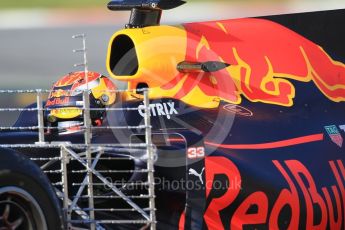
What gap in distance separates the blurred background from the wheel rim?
32.0 feet

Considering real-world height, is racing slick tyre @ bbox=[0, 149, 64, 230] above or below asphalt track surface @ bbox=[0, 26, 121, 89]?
above

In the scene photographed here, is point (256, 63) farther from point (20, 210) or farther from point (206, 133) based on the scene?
point (20, 210)

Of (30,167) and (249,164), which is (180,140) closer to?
(249,164)

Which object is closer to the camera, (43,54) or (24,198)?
(24,198)

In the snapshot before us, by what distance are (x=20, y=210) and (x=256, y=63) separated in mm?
2113

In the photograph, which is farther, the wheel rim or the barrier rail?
the barrier rail

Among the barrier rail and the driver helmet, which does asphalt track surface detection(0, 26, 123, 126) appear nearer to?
the driver helmet

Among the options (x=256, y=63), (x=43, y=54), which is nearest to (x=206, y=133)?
(x=256, y=63)

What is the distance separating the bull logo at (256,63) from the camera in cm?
482

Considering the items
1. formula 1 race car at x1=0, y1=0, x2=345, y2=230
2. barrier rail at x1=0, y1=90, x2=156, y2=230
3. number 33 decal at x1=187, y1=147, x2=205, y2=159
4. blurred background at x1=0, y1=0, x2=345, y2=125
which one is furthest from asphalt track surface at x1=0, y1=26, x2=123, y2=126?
number 33 decal at x1=187, y1=147, x2=205, y2=159

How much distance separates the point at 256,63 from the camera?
197 inches

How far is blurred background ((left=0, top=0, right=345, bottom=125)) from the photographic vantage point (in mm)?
13754

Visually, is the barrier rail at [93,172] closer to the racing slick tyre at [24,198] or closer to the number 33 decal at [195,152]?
the number 33 decal at [195,152]

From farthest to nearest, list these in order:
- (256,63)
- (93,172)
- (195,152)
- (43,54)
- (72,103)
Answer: (43,54)
(72,103)
(256,63)
(195,152)
(93,172)
